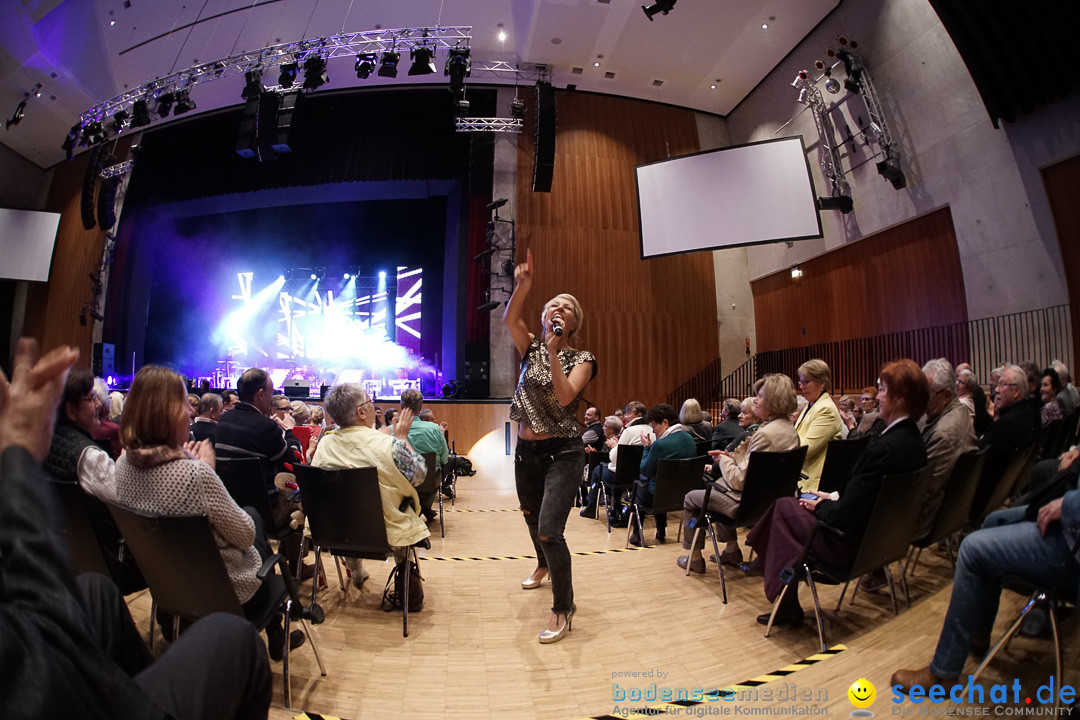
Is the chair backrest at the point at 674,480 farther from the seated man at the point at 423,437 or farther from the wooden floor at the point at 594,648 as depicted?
the seated man at the point at 423,437

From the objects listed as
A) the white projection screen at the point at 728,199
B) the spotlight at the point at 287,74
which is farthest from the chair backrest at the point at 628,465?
the spotlight at the point at 287,74

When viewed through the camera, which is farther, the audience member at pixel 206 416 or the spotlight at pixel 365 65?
the spotlight at pixel 365 65

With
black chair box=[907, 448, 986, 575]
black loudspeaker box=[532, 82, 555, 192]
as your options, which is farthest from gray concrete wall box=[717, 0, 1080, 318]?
black chair box=[907, 448, 986, 575]

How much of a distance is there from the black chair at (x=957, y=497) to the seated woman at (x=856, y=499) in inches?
19.9

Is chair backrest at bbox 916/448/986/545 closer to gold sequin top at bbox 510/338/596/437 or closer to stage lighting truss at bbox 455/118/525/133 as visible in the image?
gold sequin top at bbox 510/338/596/437

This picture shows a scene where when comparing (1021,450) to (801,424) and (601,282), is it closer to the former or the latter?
(801,424)

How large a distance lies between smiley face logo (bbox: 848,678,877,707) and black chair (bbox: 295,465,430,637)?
6.15 feet

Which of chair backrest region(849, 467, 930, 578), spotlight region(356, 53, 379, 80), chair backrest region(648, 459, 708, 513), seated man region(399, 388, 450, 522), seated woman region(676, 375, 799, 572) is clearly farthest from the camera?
spotlight region(356, 53, 379, 80)

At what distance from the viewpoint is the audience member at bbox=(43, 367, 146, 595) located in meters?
1.97

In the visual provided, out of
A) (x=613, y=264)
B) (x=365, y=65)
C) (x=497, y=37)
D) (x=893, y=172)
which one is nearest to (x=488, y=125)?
(x=497, y=37)

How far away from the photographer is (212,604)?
5.66 feet

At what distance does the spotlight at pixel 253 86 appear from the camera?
8.88 metres

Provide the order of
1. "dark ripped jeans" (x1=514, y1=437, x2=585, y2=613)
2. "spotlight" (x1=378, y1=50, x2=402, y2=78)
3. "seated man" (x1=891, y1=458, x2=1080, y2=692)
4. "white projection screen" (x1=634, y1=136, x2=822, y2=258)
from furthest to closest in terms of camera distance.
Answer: "white projection screen" (x1=634, y1=136, x2=822, y2=258)
"spotlight" (x1=378, y1=50, x2=402, y2=78)
"dark ripped jeans" (x1=514, y1=437, x2=585, y2=613)
"seated man" (x1=891, y1=458, x2=1080, y2=692)

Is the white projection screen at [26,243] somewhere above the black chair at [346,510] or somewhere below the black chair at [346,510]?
above
